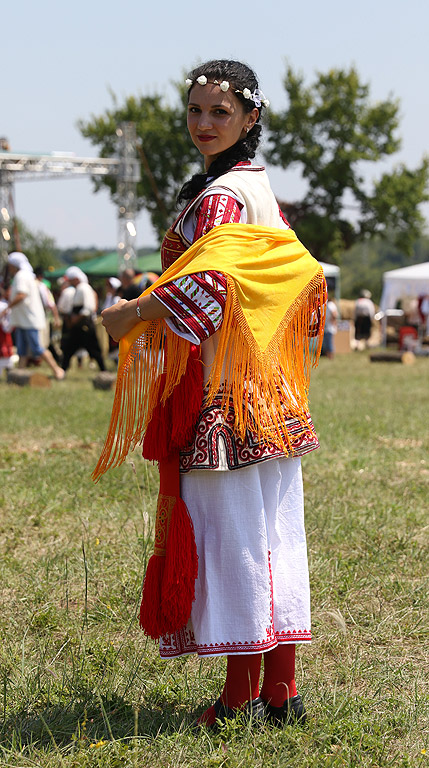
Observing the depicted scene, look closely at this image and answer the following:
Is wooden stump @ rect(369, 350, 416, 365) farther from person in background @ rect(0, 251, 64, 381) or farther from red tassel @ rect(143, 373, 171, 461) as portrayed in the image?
red tassel @ rect(143, 373, 171, 461)

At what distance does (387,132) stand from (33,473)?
124 ft

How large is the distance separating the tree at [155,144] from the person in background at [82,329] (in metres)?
28.3

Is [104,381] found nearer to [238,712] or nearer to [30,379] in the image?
[30,379]

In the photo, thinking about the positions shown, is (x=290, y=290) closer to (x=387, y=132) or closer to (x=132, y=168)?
(x=132, y=168)

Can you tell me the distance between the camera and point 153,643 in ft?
10.2

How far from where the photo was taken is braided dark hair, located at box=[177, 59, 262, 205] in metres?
2.36

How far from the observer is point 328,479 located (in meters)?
5.40

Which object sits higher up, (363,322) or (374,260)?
(374,260)

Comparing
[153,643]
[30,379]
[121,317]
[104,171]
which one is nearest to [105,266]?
[104,171]

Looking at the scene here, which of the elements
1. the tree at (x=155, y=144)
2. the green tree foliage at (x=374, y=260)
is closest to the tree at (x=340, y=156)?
the tree at (x=155, y=144)

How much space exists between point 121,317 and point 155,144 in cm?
4118

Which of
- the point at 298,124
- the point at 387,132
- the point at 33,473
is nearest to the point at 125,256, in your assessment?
the point at 298,124

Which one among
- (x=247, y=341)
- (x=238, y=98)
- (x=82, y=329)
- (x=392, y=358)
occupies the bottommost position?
(x=392, y=358)

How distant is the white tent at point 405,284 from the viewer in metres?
22.2
